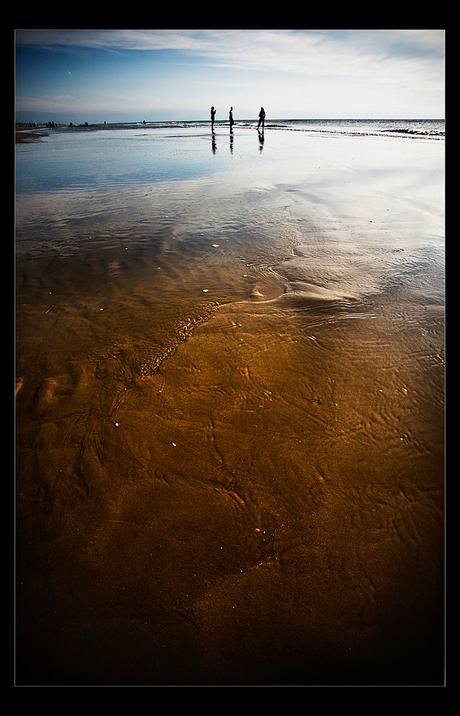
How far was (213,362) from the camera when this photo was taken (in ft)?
12.2

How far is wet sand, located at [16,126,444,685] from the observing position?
1.90m

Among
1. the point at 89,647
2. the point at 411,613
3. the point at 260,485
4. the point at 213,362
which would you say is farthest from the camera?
the point at 213,362

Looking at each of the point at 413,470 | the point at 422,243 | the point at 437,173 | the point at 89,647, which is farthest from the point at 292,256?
the point at 437,173

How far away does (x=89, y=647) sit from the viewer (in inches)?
74.1

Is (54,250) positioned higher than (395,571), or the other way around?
(54,250)

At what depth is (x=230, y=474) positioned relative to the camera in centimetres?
268

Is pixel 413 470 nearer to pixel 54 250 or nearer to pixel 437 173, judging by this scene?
pixel 54 250

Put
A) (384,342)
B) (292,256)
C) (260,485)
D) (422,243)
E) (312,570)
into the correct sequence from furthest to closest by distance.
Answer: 1. (422,243)
2. (292,256)
3. (384,342)
4. (260,485)
5. (312,570)

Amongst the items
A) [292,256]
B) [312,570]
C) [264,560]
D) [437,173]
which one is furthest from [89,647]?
[437,173]

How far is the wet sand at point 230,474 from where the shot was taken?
74.9 inches

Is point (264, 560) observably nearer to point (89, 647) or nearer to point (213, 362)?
point (89, 647)

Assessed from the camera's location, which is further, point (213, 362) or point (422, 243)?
point (422, 243)

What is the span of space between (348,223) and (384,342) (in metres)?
5.24

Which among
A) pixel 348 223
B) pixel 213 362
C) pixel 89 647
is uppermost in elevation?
pixel 348 223
